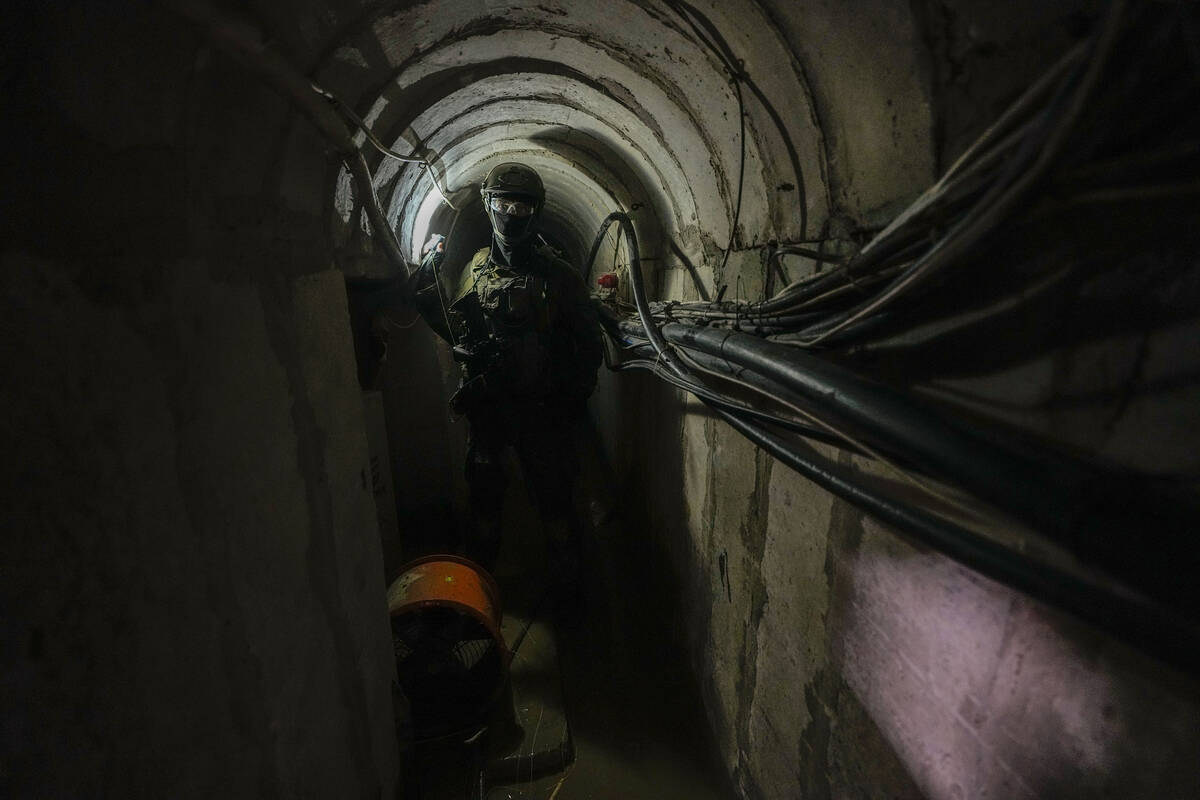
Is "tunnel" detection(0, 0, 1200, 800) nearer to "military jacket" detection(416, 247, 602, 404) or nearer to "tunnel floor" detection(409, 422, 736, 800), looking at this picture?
"tunnel floor" detection(409, 422, 736, 800)

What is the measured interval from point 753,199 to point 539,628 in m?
3.44

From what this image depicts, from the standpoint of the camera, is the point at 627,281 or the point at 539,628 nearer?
the point at 539,628

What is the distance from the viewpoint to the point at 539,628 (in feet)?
13.2

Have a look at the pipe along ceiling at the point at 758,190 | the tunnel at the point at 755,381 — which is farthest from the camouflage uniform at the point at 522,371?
the tunnel at the point at 755,381

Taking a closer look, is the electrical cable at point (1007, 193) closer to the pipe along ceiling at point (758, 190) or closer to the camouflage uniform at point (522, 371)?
the pipe along ceiling at point (758, 190)

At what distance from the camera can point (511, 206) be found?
3.80 metres

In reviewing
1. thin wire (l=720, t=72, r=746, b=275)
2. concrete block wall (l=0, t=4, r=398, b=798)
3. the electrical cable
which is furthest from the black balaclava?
the electrical cable

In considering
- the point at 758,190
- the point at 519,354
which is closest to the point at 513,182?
the point at 519,354

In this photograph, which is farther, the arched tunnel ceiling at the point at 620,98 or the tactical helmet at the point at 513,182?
the tactical helmet at the point at 513,182

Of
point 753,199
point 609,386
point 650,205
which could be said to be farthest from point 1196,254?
point 609,386

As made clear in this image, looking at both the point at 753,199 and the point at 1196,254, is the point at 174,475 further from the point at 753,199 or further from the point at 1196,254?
the point at 753,199

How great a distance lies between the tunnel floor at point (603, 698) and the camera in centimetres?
288

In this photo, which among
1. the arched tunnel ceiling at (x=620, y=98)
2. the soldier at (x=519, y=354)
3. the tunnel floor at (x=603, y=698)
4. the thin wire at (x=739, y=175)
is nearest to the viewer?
the arched tunnel ceiling at (x=620, y=98)

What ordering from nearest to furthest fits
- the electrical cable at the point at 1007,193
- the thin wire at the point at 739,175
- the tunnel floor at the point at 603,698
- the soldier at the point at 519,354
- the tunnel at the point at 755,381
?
the electrical cable at the point at 1007,193, the tunnel at the point at 755,381, the thin wire at the point at 739,175, the tunnel floor at the point at 603,698, the soldier at the point at 519,354
